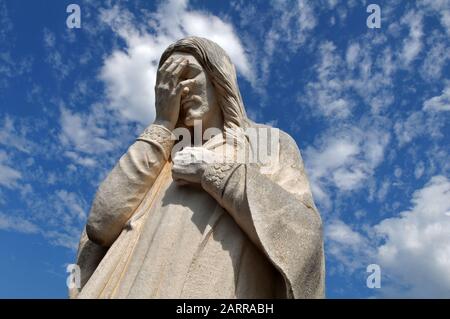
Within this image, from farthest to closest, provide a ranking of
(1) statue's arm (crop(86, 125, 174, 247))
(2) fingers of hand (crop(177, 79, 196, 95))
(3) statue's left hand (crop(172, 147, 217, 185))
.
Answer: (2) fingers of hand (crop(177, 79, 196, 95))
(1) statue's arm (crop(86, 125, 174, 247))
(3) statue's left hand (crop(172, 147, 217, 185))

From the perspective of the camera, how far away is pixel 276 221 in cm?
487

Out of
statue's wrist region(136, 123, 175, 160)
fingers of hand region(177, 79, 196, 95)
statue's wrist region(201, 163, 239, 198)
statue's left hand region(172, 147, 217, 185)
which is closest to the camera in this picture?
statue's wrist region(201, 163, 239, 198)

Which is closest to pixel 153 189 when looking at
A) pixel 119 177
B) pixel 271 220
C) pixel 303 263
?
pixel 119 177

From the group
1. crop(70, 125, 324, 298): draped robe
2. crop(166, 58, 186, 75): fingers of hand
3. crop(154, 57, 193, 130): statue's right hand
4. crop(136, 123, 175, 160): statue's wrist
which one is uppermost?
crop(166, 58, 186, 75): fingers of hand

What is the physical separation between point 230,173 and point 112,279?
143cm

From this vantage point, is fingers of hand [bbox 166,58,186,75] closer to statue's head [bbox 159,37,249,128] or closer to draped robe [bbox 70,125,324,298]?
statue's head [bbox 159,37,249,128]

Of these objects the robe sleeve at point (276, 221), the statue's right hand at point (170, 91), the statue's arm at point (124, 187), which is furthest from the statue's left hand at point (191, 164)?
the statue's right hand at point (170, 91)

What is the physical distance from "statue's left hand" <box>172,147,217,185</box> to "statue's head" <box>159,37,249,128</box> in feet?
2.39

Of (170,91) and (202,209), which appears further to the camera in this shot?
(170,91)

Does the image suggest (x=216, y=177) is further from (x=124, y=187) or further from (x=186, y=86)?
(x=186, y=86)

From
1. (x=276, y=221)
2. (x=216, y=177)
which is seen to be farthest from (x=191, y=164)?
(x=276, y=221)

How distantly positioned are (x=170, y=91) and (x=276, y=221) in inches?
74.3

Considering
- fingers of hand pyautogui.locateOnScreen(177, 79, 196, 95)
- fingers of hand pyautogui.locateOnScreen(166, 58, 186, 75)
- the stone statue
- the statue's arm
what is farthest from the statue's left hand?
fingers of hand pyautogui.locateOnScreen(166, 58, 186, 75)

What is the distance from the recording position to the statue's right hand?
5.91 meters
